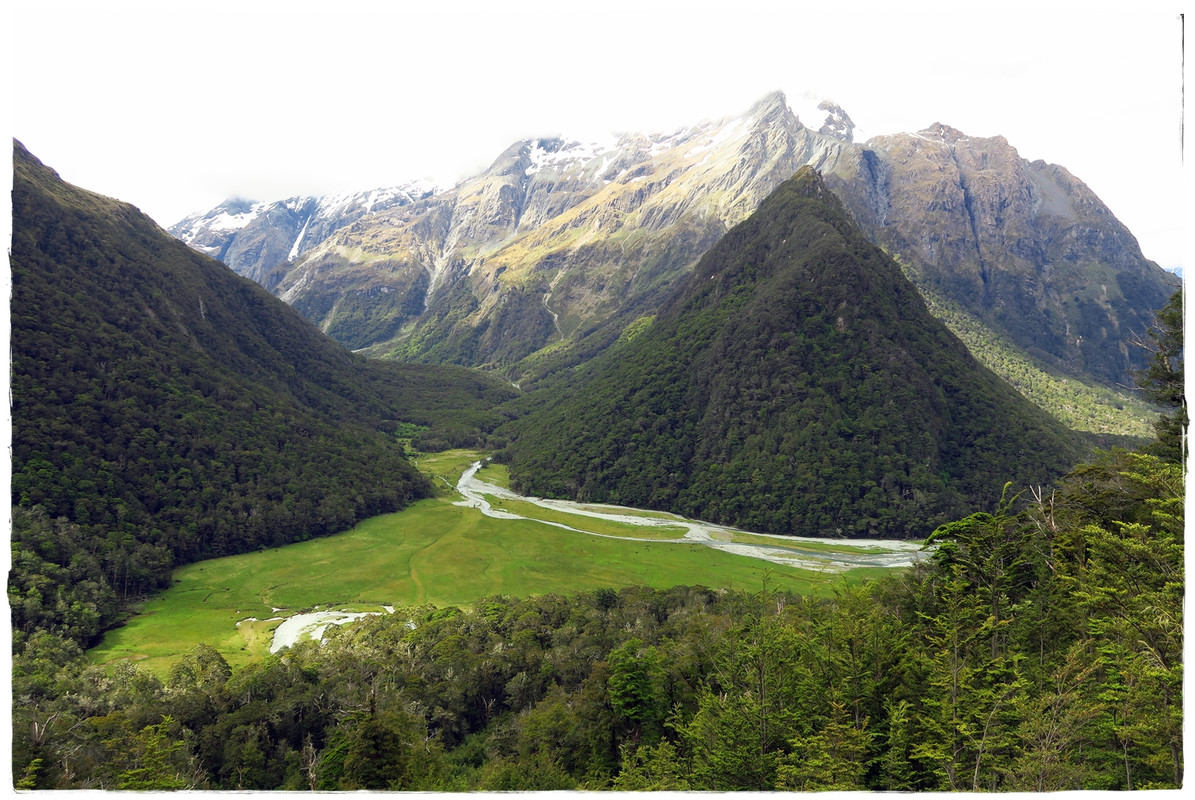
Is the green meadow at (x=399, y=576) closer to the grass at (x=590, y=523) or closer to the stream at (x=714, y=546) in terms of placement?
the grass at (x=590, y=523)

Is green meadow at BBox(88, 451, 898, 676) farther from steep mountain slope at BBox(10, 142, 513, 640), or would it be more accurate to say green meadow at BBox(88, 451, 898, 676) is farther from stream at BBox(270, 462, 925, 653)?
steep mountain slope at BBox(10, 142, 513, 640)

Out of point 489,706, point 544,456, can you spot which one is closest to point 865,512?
point 544,456

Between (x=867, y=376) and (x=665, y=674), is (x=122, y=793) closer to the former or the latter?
(x=665, y=674)

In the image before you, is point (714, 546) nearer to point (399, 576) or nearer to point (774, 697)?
point (399, 576)

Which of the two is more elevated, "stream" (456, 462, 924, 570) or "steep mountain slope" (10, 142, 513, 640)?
"steep mountain slope" (10, 142, 513, 640)

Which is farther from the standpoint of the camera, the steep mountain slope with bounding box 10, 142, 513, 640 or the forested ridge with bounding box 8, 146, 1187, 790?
the steep mountain slope with bounding box 10, 142, 513, 640

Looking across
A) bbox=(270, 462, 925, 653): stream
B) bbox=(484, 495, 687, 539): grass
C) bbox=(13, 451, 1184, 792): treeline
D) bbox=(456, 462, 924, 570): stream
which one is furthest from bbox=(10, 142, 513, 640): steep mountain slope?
bbox=(456, 462, 924, 570): stream
